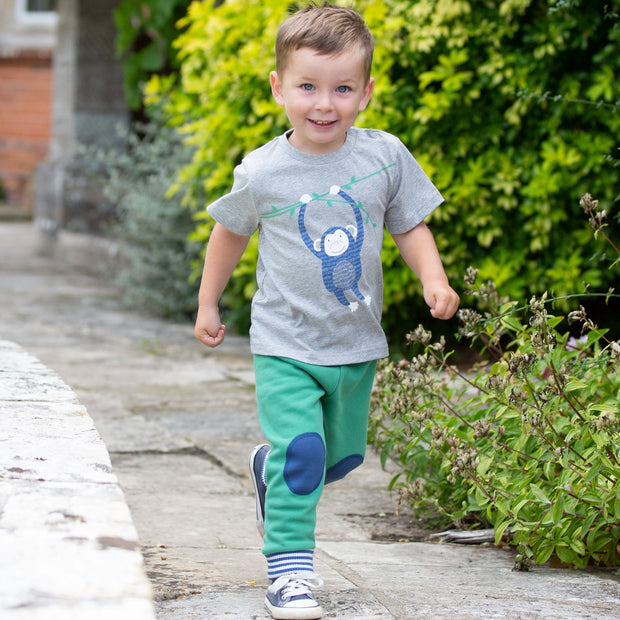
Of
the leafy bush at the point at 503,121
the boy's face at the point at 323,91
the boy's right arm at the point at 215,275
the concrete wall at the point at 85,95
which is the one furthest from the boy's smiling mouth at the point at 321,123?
the concrete wall at the point at 85,95

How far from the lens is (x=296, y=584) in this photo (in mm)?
1951

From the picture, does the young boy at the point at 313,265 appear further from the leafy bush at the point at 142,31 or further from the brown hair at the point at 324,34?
the leafy bush at the point at 142,31

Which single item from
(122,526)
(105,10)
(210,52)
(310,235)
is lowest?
(122,526)

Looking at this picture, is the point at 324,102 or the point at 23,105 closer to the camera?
the point at 324,102

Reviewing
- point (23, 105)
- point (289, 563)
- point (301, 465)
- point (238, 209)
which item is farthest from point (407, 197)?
point (23, 105)

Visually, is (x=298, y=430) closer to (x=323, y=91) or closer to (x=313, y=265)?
(x=313, y=265)

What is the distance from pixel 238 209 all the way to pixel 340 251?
26 centimetres

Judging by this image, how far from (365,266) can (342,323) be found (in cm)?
14

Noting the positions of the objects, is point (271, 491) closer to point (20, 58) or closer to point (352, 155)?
point (352, 155)

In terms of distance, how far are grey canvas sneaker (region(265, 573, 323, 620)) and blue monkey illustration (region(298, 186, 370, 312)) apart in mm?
592

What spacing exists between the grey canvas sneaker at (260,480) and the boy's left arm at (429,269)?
20.4 inches

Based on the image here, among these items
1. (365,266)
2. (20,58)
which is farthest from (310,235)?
(20,58)

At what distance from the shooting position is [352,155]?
2219mm

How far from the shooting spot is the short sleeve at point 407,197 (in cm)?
227
